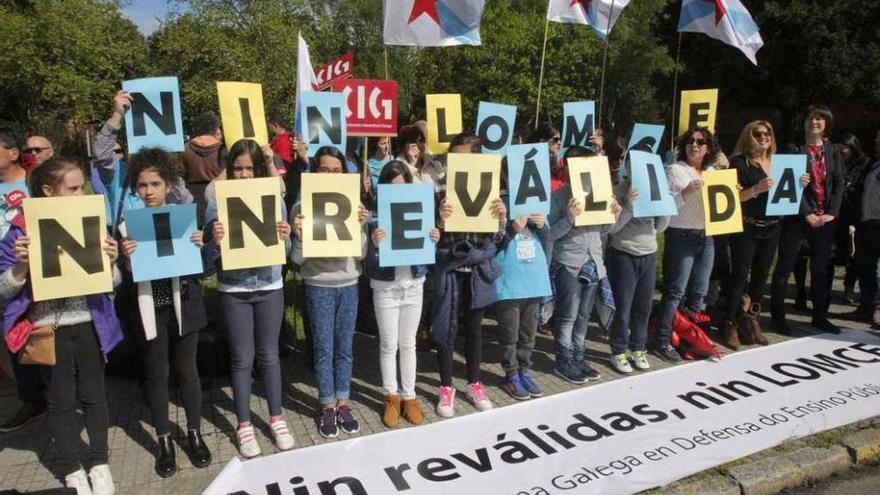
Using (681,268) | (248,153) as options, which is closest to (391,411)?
(248,153)

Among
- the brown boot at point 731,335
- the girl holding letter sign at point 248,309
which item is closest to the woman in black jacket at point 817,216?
the brown boot at point 731,335

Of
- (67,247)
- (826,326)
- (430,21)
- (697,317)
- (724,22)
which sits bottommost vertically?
(826,326)

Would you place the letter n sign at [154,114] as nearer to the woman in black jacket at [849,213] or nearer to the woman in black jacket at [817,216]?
the woman in black jacket at [817,216]

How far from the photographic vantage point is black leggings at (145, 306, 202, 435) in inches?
147

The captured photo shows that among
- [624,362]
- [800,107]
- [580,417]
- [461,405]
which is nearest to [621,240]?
[624,362]

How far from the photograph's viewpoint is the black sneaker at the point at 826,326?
243 inches

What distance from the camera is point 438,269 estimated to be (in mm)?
4465

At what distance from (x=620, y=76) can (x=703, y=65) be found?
1658cm

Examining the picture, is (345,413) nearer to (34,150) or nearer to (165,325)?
(165,325)

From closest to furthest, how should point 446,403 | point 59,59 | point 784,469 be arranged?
point 784,469
point 446,403
point 59,59

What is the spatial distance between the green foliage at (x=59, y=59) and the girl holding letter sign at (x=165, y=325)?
2179cm

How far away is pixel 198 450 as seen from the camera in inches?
153

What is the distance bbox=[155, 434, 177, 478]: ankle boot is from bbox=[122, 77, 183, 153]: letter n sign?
78.7 inches

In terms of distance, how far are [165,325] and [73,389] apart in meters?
0.60
